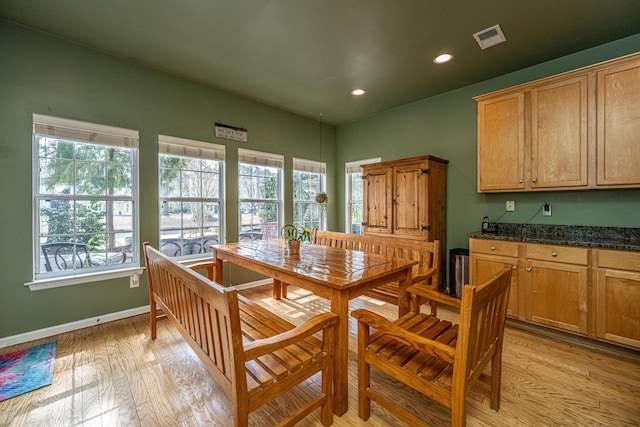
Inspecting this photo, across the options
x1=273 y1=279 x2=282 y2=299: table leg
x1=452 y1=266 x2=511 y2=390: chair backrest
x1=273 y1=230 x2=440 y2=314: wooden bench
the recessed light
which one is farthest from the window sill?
the recessed light

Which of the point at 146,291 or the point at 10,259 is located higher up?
the point at 10,259

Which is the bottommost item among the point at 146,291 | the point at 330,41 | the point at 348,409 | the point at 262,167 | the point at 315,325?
the point at 348,409

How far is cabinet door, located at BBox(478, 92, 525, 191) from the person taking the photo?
2.75 m

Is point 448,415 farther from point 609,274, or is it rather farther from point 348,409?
point 609,274

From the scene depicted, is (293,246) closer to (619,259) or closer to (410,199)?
(410,199)

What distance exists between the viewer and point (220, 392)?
5.77 feet

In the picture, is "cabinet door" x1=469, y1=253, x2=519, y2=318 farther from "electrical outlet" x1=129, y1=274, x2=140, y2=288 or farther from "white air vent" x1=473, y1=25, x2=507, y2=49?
"electrical outlet" x1=129, y1=274, x2=140, y2=288

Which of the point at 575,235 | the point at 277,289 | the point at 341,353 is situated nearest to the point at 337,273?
the point at 341,353

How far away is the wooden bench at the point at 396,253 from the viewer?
2.35 meters

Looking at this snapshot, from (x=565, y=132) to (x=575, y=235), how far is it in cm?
107

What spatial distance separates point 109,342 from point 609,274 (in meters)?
4.35

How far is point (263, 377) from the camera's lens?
127cm

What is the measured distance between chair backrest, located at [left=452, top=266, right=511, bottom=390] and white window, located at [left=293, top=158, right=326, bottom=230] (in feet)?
10.7

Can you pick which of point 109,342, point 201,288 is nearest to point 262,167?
point 109,342
